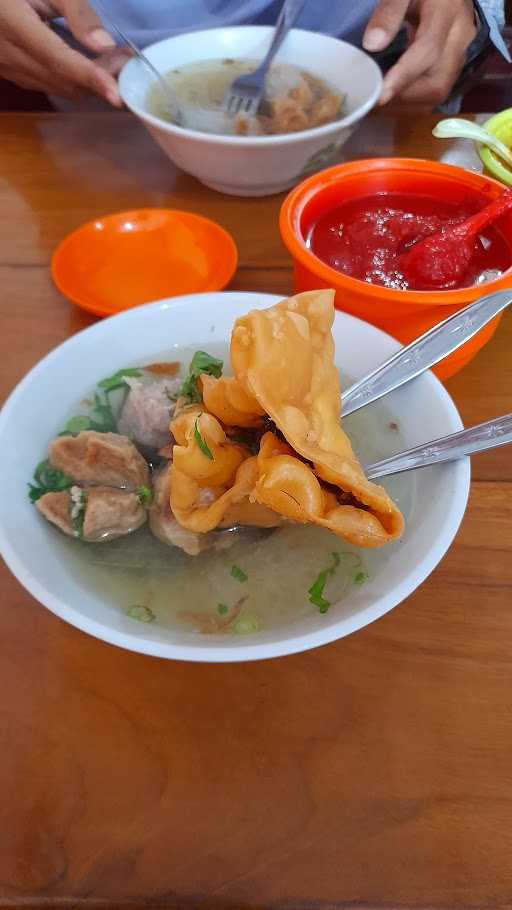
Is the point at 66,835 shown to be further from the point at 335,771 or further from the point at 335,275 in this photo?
the point at 335,275

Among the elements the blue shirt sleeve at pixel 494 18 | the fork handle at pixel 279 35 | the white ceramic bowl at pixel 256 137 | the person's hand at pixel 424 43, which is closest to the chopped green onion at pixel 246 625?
the white ceramic bowl at pixel 256 137

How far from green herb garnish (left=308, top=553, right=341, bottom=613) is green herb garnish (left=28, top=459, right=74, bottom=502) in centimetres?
34

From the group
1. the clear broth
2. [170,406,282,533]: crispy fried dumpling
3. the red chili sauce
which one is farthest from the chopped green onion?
the red chili sauce

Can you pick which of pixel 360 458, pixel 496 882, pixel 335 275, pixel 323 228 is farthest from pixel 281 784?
pixel 323 228

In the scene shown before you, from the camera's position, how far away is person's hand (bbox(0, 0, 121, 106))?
147 centimetres

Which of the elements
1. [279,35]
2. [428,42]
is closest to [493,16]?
[428,42]

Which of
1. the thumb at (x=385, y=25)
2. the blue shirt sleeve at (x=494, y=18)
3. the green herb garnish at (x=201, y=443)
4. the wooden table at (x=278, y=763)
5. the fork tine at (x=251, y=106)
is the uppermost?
the blue shirt sleeve at (x=494, y=18)

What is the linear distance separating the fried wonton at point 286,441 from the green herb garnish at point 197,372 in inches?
3.7

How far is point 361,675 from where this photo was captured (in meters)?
0.69

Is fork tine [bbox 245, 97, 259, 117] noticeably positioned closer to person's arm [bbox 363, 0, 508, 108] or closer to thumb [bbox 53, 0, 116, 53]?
person's arm [bbox 363, 0, 508, 108]

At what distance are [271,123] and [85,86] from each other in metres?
0.55

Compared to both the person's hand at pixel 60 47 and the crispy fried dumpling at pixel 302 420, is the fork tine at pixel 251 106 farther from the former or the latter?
the crispy fried dumpling at pixel 302 420

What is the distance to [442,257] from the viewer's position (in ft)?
2.88

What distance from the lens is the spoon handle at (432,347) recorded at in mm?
781
